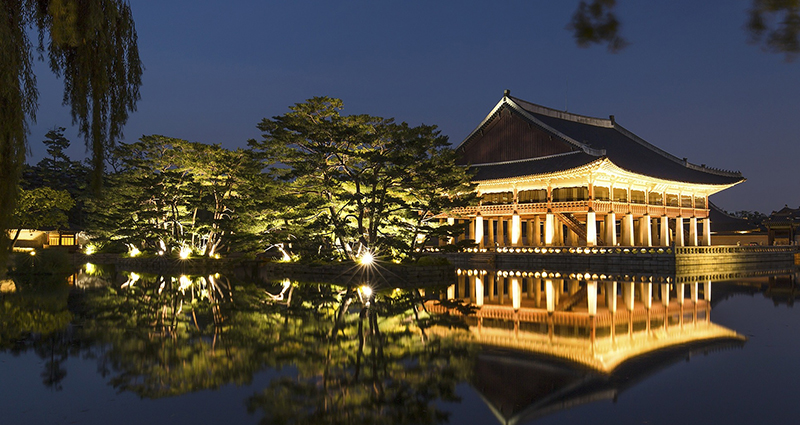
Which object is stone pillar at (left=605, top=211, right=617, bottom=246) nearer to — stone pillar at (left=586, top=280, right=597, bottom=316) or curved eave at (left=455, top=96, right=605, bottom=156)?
curved eave at (left=455, top=96, right=605, bottom=156)

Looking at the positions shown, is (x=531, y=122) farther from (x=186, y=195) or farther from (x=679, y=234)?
(x=186, y=195)

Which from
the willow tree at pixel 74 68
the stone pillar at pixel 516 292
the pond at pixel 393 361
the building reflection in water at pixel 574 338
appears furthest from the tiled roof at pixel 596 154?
the willow tree at pixel 74 68

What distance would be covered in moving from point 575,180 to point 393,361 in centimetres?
3241

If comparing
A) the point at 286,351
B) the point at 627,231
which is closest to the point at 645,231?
the point at 627,231

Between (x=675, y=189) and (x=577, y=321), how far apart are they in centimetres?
3503

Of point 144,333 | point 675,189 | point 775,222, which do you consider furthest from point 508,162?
point 144,333

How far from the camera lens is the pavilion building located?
38.3 meters

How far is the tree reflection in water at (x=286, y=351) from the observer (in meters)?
7.11

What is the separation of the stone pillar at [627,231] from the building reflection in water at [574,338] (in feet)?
53.0

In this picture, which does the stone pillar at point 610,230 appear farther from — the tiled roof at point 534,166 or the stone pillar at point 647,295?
the stone pillar at point 647,295

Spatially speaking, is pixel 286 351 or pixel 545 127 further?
pixel 545 127

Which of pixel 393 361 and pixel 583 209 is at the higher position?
pixel 583 209

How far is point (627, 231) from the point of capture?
39.2 metres

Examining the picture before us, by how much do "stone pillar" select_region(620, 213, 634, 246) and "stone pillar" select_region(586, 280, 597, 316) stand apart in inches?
550
